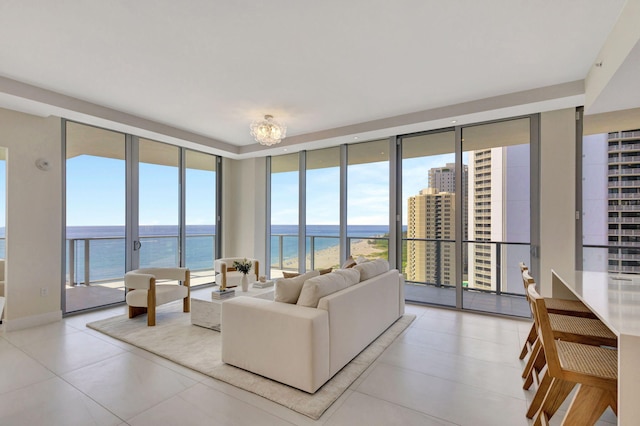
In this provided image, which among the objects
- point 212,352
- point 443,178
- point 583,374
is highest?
point 443,178

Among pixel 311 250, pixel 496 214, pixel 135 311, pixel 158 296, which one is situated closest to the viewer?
pixel 158 296

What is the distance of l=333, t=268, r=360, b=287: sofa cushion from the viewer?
2.99 m

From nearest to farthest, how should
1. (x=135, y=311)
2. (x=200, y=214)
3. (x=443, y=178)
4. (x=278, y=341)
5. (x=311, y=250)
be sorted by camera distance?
(x=278, y=341) → (x=135, y=311) → (x=443, y=178) → (x=311, y=250) → (x=200, y=214)

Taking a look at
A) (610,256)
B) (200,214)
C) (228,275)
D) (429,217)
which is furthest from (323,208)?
(610,256)

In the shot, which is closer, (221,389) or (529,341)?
(221,389)

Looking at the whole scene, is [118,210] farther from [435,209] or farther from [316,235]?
[435,209]

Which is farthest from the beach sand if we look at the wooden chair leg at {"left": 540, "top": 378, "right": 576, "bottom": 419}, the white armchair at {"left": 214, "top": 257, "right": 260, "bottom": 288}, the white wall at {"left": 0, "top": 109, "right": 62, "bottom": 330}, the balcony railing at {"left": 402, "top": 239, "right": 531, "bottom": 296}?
the white wall at {"left": 0, "top": 109, "right": 62, "bottom": 330}

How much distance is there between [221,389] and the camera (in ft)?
7.84

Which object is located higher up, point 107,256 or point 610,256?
point 610,256

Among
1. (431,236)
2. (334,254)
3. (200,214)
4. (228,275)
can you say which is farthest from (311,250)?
(200,214)

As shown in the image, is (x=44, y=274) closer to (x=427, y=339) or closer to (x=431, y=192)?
(x=427, y=339)

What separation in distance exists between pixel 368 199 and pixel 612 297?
376cm

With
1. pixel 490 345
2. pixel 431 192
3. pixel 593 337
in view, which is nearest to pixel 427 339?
pixel 490 345

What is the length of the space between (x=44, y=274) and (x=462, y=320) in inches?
224
